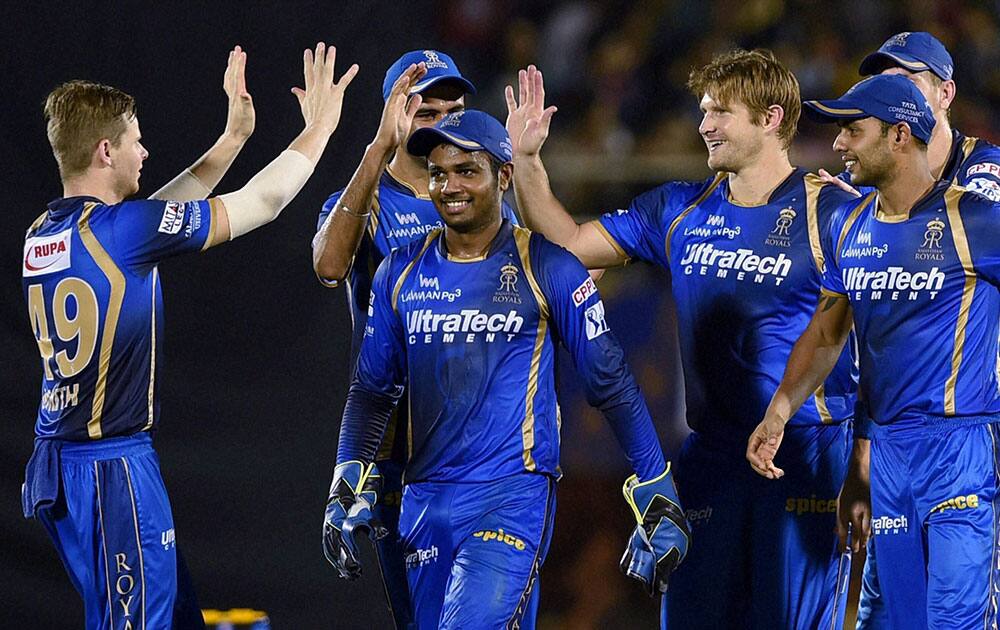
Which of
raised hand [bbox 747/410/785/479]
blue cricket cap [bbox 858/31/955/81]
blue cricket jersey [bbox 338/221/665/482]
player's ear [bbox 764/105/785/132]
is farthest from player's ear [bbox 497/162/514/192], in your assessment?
blue cricket cap [bbox 858/31/955/81]

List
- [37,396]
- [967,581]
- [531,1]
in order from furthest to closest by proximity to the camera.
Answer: [531,1] → [37,396] → [967,581]

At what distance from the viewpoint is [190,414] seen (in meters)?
6.25

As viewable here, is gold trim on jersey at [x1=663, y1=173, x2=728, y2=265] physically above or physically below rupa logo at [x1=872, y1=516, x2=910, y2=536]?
above

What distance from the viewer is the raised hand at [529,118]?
15.0 feet

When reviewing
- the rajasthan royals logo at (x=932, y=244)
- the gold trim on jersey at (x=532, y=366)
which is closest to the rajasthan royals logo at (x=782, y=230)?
the rajasthan royals logo at (x=932, y=244)

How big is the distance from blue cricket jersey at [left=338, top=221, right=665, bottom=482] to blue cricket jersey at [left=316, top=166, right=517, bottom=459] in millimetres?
542

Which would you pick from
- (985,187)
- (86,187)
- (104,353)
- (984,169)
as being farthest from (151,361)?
(984,169)

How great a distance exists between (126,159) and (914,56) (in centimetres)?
291

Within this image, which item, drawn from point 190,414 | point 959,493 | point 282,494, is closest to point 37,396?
point 190,414

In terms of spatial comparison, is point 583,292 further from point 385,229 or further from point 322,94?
point 322,94

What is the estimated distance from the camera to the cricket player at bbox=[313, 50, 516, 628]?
4.32m

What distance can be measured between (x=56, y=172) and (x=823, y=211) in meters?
3.55

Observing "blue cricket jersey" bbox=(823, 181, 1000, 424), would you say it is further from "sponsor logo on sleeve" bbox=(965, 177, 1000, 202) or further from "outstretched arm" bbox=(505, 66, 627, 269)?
"outstretched arm" bbox=(505, 66, 627, 269)

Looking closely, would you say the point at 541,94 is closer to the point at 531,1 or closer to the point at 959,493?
the point at 959,493
